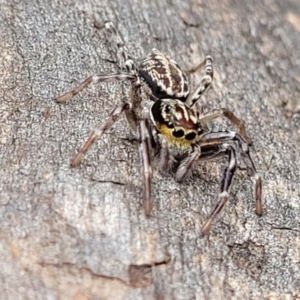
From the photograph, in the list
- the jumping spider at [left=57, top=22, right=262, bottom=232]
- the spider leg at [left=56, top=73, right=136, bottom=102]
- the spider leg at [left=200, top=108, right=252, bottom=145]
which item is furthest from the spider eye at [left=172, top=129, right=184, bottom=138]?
the spider leg at [left=56, top=73, right=136, bottom=102]

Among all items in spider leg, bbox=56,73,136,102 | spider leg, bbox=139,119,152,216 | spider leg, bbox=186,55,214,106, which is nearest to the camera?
Answer: spider leg, bbox=139,119,152,216

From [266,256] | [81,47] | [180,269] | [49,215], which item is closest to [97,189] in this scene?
[49,215]

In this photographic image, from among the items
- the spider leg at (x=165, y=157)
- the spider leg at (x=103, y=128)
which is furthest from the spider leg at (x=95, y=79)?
the spider leg at (x=165, y=157)

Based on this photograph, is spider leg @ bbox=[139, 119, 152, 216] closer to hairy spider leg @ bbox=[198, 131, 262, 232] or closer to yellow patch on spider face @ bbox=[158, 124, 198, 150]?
yellow patch on spider face @ bbox=[158, 124, 198, 150]

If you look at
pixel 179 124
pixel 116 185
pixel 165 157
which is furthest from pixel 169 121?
pixel 116 185

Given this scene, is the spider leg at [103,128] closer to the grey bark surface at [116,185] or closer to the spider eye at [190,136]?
the grey bark surface at [116,185]

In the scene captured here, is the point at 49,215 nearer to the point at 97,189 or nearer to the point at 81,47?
the point at 97,189
